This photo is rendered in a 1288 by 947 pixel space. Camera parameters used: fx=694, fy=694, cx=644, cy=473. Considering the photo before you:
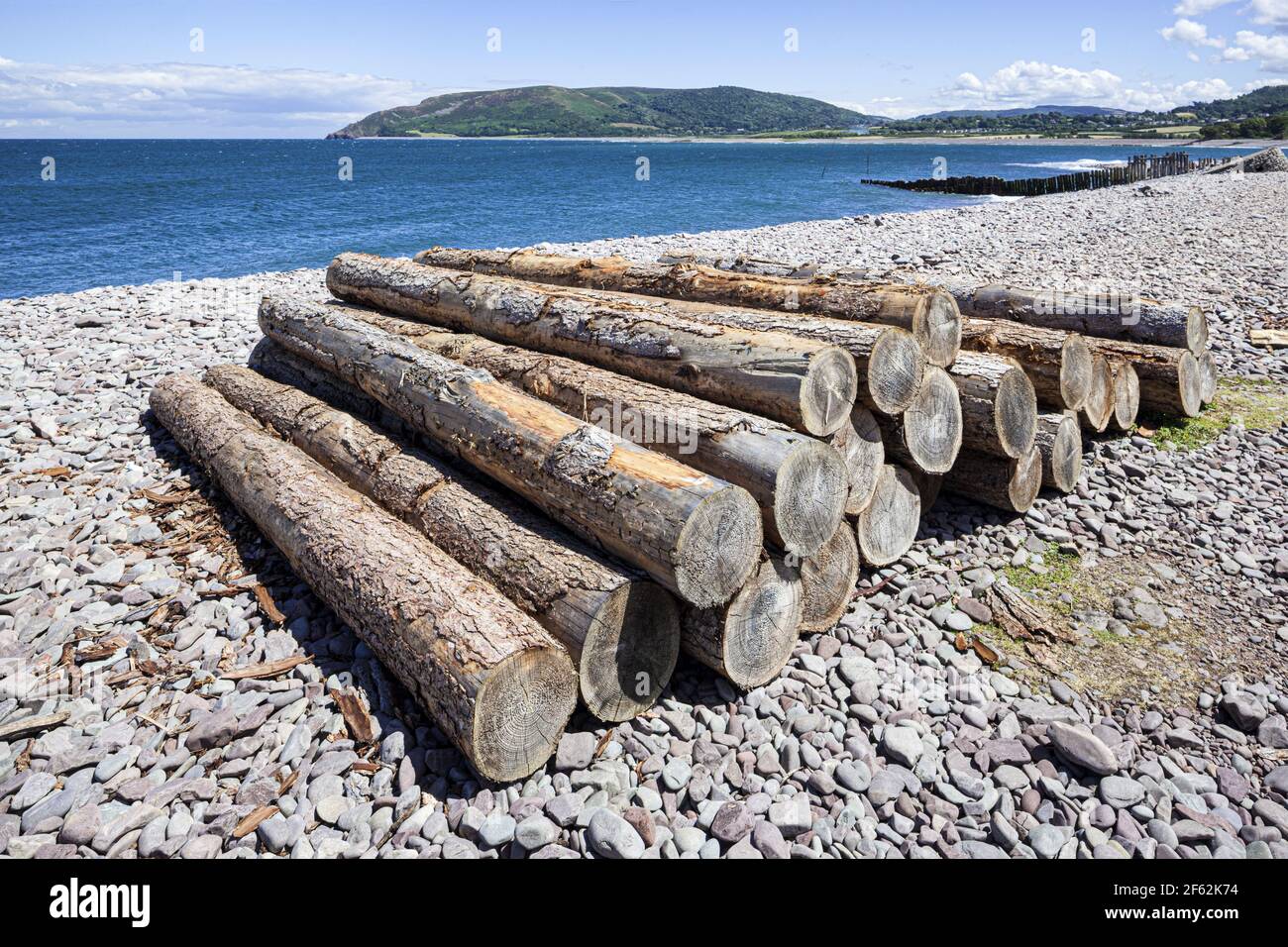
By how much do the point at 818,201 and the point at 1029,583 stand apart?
130ft

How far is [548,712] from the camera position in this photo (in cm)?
361

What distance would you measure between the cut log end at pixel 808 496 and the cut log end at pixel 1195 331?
5.51 meters

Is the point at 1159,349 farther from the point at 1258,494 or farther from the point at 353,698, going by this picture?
the point at 353,698

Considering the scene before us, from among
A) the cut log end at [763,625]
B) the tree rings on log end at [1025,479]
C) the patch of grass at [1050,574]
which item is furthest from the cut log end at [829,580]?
the tree rings on log end at [1025,479]

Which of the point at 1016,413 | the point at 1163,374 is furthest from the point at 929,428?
the point at 1163,374

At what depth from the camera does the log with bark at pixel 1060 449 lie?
6.00 metres

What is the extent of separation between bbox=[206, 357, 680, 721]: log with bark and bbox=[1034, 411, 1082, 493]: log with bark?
3996 mm

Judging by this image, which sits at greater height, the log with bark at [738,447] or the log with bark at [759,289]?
the log with bark at [759,289]

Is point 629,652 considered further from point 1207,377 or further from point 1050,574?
point 1207,377

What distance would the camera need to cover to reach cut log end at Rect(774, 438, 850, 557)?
13.1 feet

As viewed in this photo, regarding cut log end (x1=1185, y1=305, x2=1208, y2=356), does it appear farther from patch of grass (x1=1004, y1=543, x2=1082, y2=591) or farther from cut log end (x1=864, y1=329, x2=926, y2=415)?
cut log end (x1=864, y1=329, x2=926, y2=415)

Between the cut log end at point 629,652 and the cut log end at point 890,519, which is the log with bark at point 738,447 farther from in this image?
the cut log end at point 629,652

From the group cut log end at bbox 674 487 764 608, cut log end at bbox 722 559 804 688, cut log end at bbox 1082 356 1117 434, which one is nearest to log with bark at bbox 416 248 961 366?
cut log end at bbox 1082 356 1117 434

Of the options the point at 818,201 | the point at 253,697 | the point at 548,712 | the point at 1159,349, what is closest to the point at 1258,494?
the point at 1159,349
